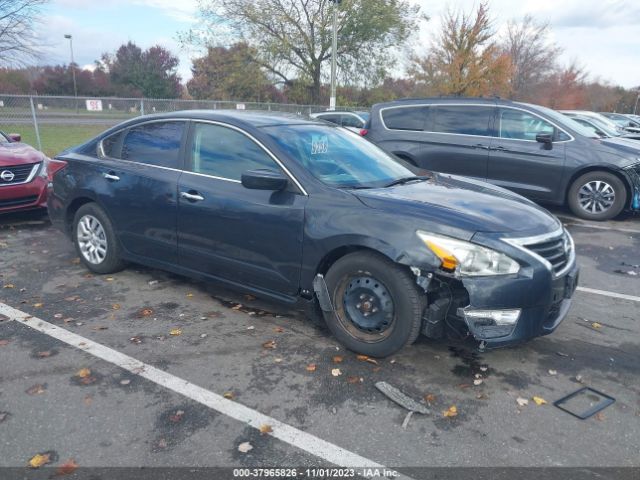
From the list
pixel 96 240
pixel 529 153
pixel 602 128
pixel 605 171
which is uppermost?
pixel 602 128

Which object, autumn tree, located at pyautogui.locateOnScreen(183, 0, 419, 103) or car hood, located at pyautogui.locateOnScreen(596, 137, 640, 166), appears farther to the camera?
autumn tree, located at pyautogui.locateOnScreen(183, 0, 419, 103)

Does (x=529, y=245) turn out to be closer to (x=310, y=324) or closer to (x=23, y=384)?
(x=310, y=324)

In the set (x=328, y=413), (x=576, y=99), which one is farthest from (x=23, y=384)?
(x=576, y=99)

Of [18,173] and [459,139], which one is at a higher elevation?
[459,139]

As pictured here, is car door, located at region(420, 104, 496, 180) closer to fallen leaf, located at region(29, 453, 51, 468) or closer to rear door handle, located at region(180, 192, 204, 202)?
rear door handle, located at region(180, 192, 204, 202)

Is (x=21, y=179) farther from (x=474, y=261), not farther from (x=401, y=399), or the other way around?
(x=474, y=261)

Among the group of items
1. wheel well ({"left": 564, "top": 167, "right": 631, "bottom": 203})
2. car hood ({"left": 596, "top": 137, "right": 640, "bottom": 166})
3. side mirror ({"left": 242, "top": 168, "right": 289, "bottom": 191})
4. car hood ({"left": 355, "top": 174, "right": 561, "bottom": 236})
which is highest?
car hood ({"left": 596, "top": 137, "right": 640, "bottom": 166})

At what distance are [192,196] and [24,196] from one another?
419 centimetres

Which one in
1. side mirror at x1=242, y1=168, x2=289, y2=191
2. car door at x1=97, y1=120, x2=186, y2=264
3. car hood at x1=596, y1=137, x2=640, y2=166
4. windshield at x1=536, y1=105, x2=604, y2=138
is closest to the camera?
side mirror at x1=242, y1=168, x2=289, y2=191

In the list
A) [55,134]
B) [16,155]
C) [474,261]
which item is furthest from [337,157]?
[55,134]

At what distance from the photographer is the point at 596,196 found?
8.09m

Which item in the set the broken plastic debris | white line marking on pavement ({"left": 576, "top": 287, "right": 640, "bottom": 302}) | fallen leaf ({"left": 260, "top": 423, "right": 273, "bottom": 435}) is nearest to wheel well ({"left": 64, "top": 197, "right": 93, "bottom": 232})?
fallen leaf ({"left": 260, "top": 423, "right": 273, "bottom": 435})

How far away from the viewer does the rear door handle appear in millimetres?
4270

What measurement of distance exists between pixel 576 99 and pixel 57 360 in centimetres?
5483
